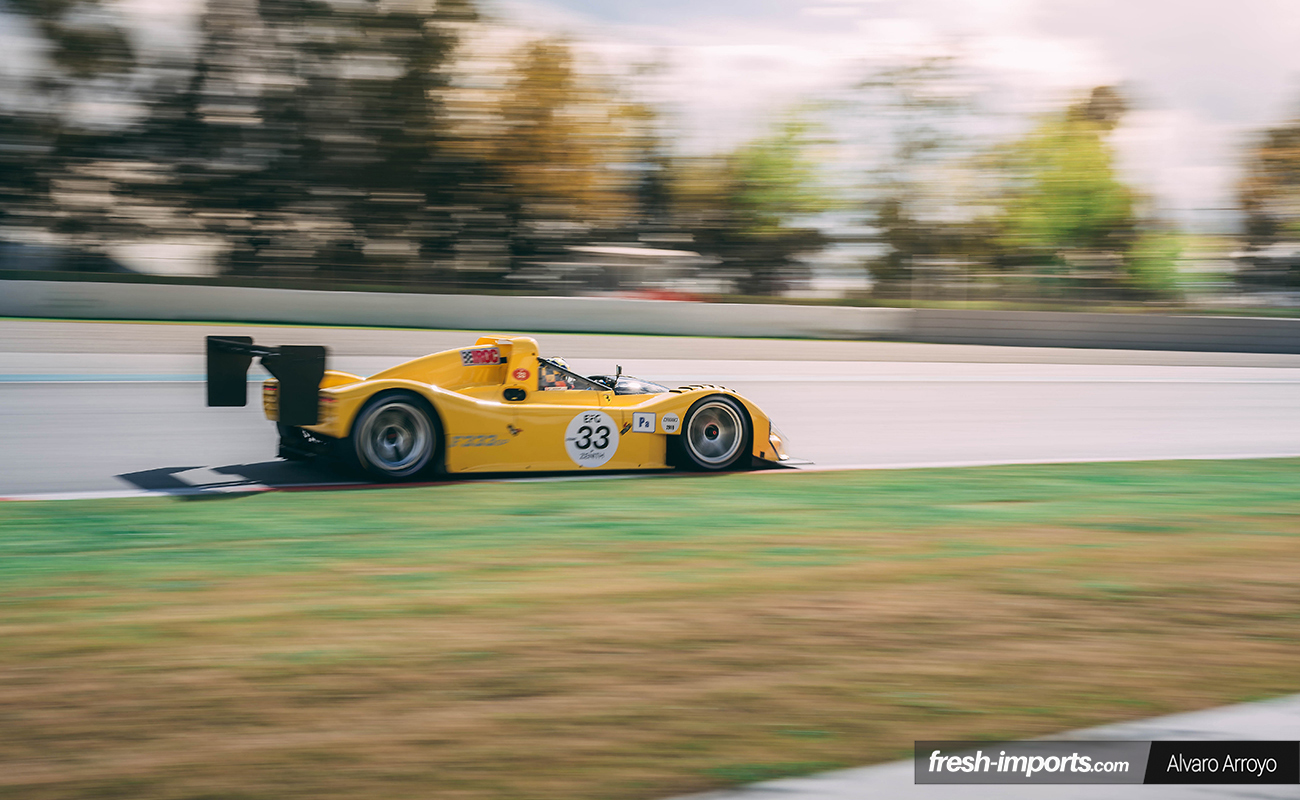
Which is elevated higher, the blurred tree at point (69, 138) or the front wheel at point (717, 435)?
the blurred tree at point (69, 138)

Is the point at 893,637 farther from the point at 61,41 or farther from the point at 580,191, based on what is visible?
the point at 61,41

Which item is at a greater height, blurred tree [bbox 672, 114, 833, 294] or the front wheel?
blurred tree [bbox 672, 114, 833, 294]

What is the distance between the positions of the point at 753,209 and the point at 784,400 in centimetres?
2198

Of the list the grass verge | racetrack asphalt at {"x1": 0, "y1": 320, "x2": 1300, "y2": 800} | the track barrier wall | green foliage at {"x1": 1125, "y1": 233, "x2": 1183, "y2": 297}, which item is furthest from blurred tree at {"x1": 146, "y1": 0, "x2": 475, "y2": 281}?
the grass verge

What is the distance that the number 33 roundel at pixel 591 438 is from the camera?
744 centimetres

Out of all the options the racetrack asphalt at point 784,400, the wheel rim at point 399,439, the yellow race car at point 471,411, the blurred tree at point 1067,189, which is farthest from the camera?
the blurred tree at point 1067,189

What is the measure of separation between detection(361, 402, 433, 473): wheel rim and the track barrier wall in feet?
45.9

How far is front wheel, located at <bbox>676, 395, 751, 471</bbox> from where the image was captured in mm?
7840

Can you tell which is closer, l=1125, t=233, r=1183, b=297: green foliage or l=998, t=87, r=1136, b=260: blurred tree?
l=1125, t=233, r=1183, b=297: green foliage

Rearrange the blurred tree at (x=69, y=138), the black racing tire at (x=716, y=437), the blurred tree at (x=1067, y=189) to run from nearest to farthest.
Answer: the black racing tire at (x=716, y=437) → the blurred tree at (x=69, y=138) → the blurred tree at (x=1067, y=189)

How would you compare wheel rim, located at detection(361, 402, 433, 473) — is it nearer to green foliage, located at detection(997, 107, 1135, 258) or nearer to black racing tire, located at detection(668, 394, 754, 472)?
black racing tire, located at detection(668, 394, 754, 472)

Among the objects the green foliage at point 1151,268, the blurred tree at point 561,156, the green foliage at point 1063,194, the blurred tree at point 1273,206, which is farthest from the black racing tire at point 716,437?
the green foliage at point 1063,194

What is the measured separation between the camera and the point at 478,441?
7.19 metres

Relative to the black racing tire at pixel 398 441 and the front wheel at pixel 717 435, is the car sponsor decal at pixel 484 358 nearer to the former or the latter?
the black racing tire at pixel 398 441
